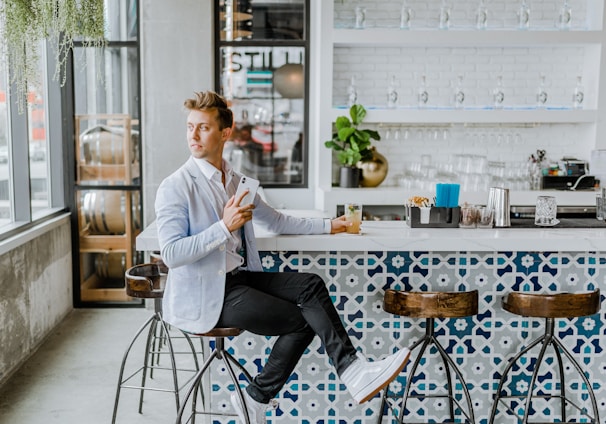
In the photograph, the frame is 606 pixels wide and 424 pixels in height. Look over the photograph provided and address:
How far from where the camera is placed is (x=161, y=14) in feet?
20.4

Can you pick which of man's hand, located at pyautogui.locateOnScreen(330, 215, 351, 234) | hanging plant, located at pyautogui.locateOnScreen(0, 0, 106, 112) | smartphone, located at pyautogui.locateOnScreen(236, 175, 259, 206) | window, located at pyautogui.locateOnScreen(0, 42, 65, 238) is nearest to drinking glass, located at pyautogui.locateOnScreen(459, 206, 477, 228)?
man's hand, located at pyautogui.locateOnScreen(330, 215, 351, 234)

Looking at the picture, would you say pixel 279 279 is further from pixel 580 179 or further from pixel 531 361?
pixel 580 179

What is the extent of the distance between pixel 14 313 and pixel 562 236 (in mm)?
3540

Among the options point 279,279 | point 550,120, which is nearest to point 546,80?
point 550,120

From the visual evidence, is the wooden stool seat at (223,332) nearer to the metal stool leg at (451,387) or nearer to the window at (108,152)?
the metal stool leg at (451,387)

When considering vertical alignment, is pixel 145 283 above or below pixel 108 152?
below

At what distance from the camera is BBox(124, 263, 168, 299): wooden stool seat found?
351 centimetres

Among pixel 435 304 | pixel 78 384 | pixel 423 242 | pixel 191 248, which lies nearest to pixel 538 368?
pixel 435 304

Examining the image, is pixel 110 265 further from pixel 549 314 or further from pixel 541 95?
pixel 549 314

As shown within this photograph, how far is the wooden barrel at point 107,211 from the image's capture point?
21.5 ft

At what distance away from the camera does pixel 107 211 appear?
21.6 feet

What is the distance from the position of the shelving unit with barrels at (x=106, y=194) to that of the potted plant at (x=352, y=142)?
A: 6.08 feet

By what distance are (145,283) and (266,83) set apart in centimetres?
368

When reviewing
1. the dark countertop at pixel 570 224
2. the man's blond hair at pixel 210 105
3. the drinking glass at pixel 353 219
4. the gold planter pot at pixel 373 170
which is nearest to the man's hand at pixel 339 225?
the drinking glass at pixel 353 219
